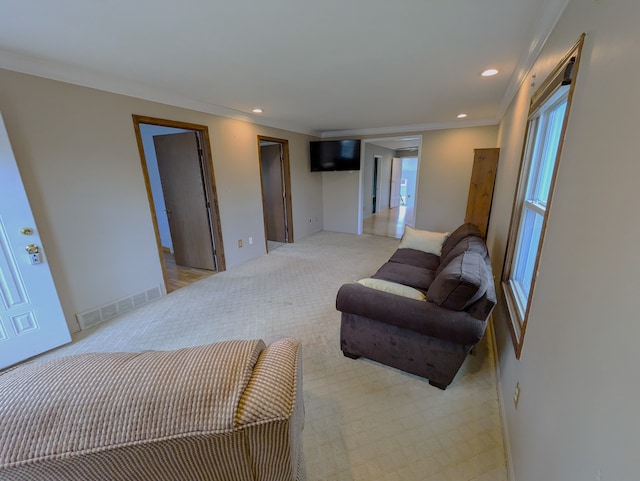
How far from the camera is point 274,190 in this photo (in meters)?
5.14

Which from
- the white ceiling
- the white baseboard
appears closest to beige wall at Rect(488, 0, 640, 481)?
the white baseboard

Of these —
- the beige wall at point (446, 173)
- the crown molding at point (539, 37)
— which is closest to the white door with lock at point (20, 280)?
the crown molding at point (539, 37)

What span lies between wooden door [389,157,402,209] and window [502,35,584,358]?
7656 millimetres

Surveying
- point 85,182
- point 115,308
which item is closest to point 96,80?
point 85,182

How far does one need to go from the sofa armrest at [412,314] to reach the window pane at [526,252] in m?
0.47

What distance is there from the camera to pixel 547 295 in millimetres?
1017

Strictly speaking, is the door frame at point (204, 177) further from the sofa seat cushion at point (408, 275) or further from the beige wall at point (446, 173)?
the beige wall at point (446, 173)

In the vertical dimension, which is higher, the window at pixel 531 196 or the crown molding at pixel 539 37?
the crown molding at pixel 539 37

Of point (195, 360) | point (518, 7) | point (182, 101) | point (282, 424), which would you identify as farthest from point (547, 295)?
point (182, 101)

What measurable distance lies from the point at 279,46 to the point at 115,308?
2.87 m

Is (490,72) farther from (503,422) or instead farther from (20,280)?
(20,280)

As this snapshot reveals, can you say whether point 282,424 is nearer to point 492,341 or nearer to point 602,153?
point 602,153

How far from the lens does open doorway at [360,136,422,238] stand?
621 cm

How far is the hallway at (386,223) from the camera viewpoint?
5.89 meters
